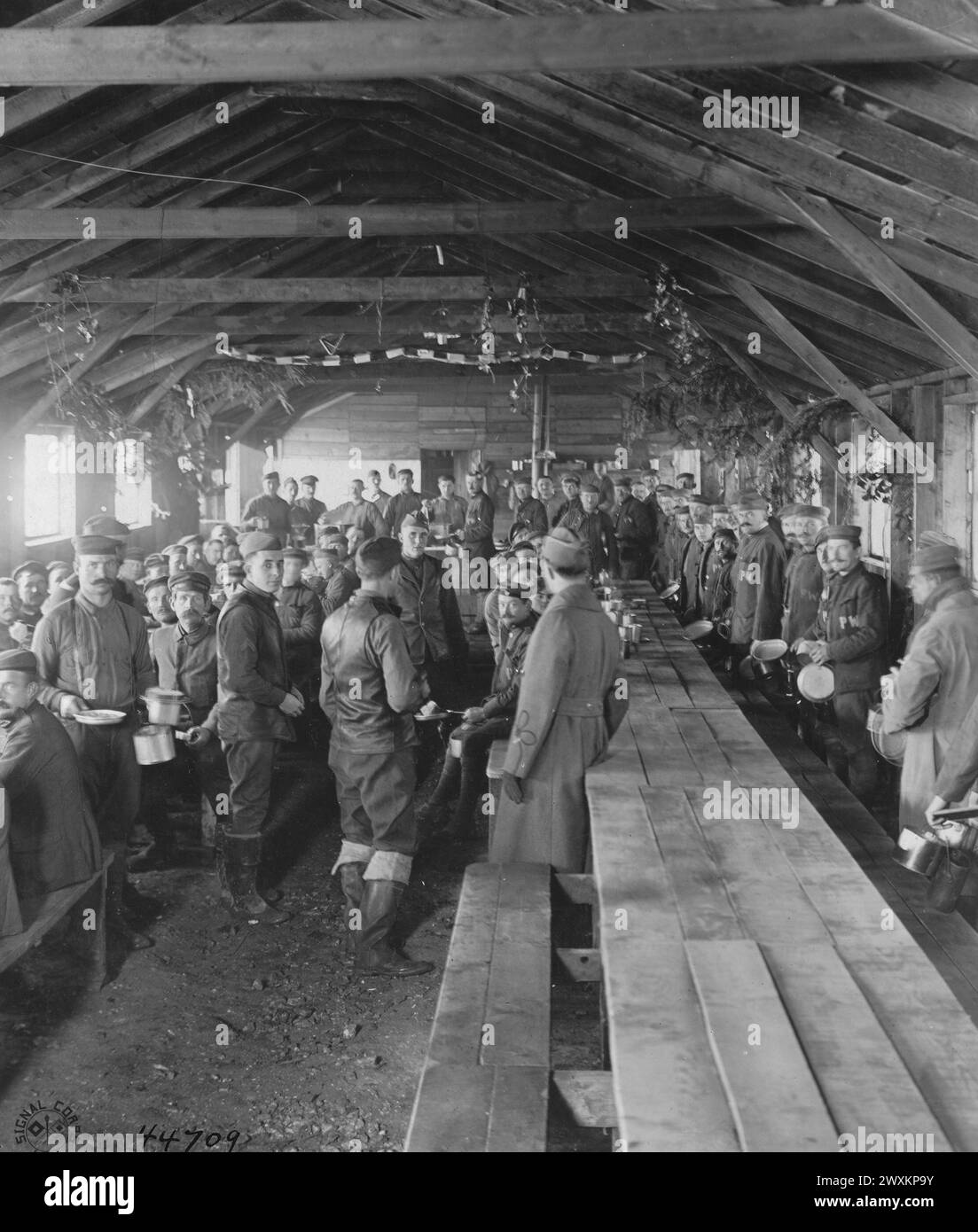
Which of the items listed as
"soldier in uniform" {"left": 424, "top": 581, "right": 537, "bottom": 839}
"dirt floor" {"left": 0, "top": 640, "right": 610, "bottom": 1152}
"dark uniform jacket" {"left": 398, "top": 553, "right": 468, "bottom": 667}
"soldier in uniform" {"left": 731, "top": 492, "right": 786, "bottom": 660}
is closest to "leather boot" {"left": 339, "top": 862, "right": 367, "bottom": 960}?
"dirt floor" {"left": 0, "top": 640, "right": 610, "bottom": 1152}

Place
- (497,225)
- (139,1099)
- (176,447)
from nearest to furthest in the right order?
(139,1099)
(497,225)
(176,447)

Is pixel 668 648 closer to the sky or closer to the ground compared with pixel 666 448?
closer to the ground

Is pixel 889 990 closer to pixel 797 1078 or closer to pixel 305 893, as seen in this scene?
pixel 797 1078

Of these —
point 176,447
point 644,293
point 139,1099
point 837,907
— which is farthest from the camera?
point 176,447

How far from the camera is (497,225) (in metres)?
8.59

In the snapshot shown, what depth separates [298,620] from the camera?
9.00 m

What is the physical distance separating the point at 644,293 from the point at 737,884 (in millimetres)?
8560

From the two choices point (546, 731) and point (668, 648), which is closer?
point (546, 731)

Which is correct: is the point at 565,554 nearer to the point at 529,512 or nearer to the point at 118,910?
the point at 118,910

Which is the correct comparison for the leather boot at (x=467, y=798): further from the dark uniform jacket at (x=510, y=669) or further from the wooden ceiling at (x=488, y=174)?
the wooden ceiling at (x=488, y=174)

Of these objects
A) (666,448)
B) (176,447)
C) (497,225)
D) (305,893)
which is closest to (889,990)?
(305,893)

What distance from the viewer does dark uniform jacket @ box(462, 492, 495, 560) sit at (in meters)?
16.1

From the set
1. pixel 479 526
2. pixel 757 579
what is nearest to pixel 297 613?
pixel 757 579

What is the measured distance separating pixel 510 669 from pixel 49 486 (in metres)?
8.97
